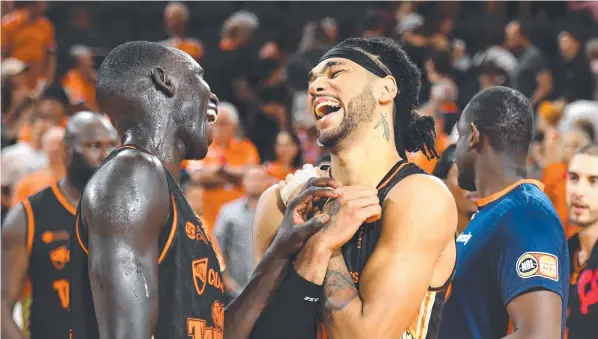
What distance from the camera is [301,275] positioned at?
327cm

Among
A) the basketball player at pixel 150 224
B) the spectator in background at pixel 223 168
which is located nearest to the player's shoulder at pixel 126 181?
the basketball player at pixel 150 224

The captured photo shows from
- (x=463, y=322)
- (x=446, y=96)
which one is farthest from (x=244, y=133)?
(x=463, y=322)

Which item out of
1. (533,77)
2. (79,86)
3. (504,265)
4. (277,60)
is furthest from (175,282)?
(533,77)

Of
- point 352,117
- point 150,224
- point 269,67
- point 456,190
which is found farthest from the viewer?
point 269,67

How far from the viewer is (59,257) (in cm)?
534

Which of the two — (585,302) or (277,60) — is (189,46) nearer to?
(277,60)

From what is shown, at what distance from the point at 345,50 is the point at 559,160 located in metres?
5.24

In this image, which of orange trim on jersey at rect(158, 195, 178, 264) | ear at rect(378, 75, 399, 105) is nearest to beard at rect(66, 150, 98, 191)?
ear at rect(378, 75, 399, 105)

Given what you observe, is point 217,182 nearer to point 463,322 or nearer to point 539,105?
point 539,105

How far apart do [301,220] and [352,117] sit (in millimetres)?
406

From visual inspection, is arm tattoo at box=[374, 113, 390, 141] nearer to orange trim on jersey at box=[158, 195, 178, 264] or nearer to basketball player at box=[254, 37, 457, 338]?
basketball player at box=[254, 37, 457, 338]

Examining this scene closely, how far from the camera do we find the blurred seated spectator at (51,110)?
9.64 metres

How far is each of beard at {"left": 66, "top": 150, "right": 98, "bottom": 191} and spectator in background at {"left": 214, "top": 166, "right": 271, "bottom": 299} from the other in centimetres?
255

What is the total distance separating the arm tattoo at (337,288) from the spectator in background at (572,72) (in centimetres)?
802
